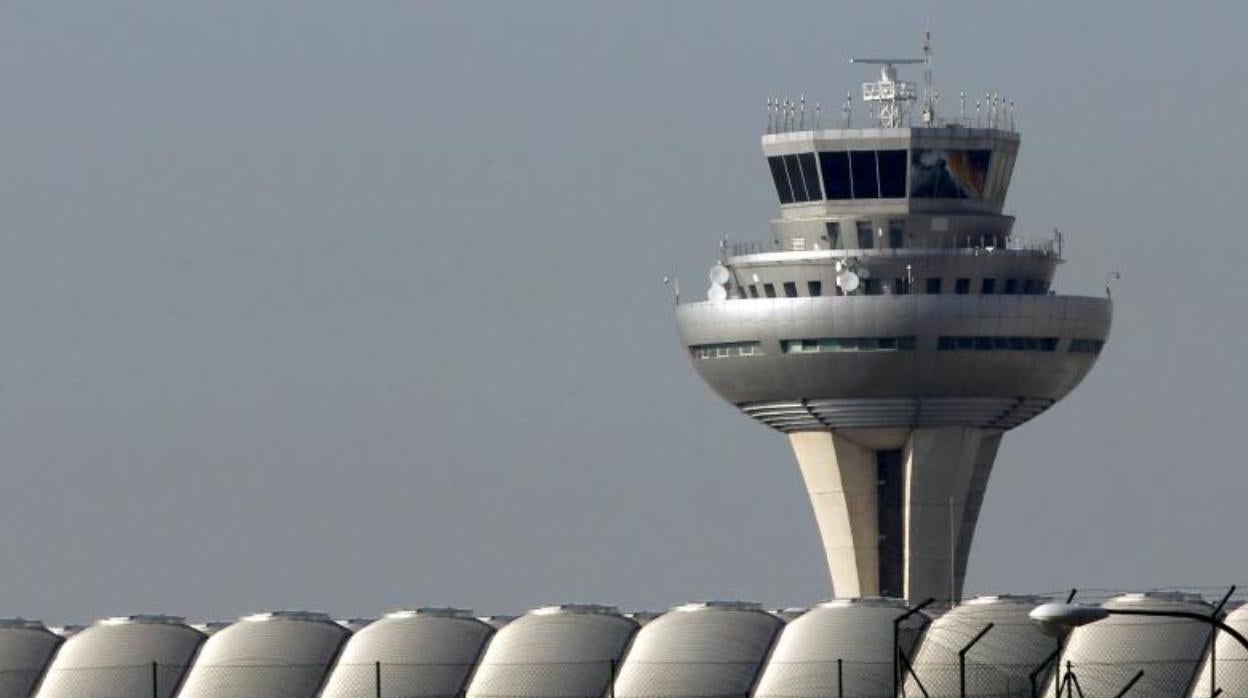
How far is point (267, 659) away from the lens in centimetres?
17675

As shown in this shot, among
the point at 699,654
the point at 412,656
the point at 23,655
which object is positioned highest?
the point at 699,654

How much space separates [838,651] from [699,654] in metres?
6.97

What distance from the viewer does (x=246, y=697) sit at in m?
174

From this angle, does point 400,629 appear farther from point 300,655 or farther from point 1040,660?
point 1040,660

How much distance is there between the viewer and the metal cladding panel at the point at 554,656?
16925 centimetres

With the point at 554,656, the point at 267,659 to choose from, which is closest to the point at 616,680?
the point at 554,656

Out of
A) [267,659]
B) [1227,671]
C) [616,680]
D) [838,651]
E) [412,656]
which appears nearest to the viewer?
[1227,671]

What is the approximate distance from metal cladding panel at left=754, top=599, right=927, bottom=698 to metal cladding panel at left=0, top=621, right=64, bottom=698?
32733 millimetres

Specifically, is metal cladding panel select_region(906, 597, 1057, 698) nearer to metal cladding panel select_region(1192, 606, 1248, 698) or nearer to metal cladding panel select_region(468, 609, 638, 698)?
metal cladding panel select_region(1192, 606, 1248, 698)

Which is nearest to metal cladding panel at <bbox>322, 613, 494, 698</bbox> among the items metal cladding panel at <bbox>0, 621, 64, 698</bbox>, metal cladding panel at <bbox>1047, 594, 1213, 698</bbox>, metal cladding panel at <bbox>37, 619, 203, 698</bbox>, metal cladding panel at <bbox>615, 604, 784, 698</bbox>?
metal cladding panel at <bbox>615, 604, 784, 698</bbox>

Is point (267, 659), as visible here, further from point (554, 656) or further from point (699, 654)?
point (699, 654)

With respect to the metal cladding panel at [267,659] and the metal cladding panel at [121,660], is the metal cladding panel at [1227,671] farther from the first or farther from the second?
the metal cladding panel at [121,660]

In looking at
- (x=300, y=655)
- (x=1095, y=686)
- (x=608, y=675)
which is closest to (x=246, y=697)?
(x=300, y=655)

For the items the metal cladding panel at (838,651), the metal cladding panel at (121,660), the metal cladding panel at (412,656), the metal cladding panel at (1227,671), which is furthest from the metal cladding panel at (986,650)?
the metal cladding panel at (121,660)
